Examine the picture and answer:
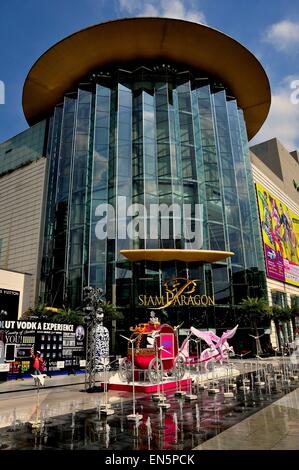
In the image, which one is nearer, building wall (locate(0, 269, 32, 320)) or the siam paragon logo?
building wall (locate(0, 269, 32, 320))

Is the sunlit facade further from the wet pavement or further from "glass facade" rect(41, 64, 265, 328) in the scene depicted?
the wet pavement

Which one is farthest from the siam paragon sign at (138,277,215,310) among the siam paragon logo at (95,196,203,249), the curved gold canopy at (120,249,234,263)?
the siam paragon logo at (95,196,203,249)

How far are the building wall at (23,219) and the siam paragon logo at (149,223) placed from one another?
11.3 metres

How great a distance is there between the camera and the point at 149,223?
39.2 m

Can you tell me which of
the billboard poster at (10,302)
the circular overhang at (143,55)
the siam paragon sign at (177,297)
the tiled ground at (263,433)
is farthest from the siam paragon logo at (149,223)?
the tiled ground at (263,433)

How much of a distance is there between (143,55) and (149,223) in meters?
23.5

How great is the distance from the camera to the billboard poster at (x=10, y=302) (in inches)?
1415

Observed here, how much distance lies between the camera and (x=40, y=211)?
156 feet

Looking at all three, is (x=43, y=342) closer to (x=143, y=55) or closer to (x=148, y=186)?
(x=148, y=186)

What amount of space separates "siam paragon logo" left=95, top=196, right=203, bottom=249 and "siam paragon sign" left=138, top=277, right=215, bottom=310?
4.18 meters

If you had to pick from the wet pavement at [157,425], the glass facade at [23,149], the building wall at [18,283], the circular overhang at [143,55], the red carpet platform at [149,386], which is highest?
the circular overhang at [143,55]

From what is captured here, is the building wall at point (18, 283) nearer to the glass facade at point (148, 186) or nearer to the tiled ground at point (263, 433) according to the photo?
the glass facade at point (148, 186)

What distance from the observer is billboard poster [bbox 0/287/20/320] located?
118 ft

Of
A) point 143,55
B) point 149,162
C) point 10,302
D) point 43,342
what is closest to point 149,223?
point 149,162
